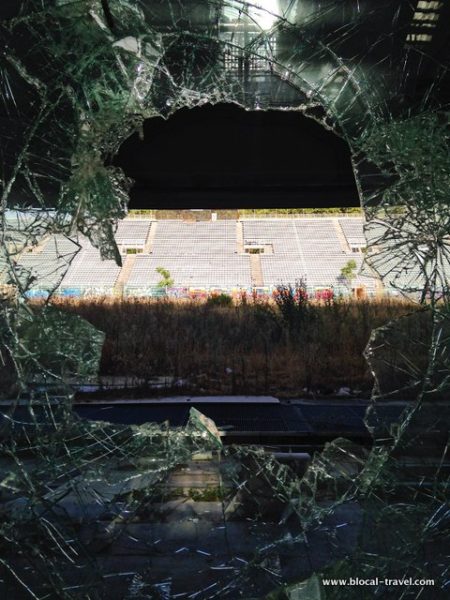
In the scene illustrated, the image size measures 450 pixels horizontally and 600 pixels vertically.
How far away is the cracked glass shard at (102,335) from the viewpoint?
1.56 meters

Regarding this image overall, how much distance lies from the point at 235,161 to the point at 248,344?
2.69m

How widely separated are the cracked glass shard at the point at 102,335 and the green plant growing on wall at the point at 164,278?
61.3 feet

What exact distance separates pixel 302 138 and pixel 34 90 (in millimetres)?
3454

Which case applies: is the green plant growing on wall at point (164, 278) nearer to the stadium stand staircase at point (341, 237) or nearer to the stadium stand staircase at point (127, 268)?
the stadium stand staircase at point (127, 268)

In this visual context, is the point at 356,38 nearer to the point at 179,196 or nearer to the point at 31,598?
the point at 31,598

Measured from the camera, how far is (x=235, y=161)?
5273 millimetres

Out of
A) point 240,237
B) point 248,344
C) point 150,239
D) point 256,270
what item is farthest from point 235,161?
point 240,237

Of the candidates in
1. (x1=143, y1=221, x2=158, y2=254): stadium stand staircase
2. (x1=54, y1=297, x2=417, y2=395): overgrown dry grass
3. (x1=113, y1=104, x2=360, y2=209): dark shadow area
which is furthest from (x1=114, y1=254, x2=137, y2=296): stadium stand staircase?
(x1=113, y1=104, x2=360, y2=209): dark shadow area

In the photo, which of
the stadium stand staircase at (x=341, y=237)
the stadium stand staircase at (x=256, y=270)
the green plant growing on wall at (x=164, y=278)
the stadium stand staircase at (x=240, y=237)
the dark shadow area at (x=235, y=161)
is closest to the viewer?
the dark shadow area at (x=235, y=161)

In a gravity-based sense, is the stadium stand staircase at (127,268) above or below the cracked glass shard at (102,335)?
below

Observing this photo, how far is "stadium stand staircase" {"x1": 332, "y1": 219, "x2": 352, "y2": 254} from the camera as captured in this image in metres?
26.5

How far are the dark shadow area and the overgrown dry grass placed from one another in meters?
1.68

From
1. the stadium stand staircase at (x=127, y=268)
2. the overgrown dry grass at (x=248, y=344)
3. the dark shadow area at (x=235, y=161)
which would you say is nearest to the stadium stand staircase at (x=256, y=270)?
the stadium stand staircase at (x=127, y=268)

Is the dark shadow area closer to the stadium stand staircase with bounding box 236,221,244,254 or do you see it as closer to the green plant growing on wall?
the green plant growing on wall
